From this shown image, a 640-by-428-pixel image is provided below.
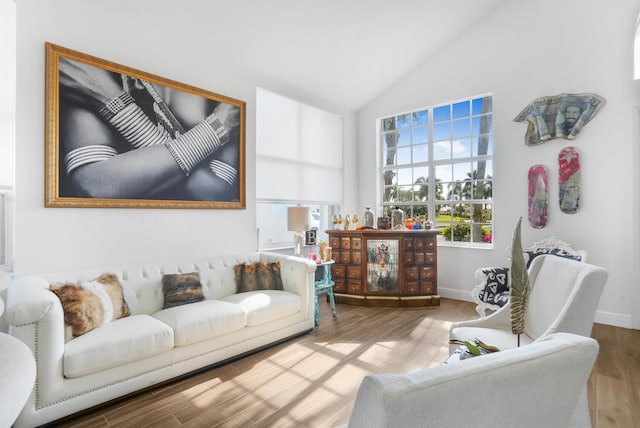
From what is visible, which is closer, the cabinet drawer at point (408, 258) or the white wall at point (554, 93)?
the white wall at point (554, 93)

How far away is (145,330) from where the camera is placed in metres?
2.35

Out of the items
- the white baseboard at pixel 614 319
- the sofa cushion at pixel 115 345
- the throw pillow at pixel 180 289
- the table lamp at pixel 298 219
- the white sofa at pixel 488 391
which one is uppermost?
the table lamp at pixel 298 219

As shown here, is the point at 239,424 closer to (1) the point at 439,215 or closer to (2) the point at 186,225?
(2) the point at 186,225

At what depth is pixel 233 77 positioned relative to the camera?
3992 mm

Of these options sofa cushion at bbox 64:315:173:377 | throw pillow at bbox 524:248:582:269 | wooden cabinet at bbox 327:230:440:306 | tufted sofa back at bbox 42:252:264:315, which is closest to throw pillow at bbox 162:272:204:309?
tufted sofa back at bbox 42:252:264:315

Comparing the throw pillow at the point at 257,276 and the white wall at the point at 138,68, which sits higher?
the white wall at the point at 138,68

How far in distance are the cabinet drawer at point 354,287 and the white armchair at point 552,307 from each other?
7.78 ft

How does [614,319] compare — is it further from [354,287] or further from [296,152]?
[296,152]

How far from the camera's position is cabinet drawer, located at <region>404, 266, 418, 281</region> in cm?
455

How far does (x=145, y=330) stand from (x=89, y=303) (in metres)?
0.42

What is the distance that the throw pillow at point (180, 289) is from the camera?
2.92m

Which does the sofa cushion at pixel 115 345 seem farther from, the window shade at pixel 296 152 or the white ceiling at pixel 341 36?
the white ceiling at pixel 341 36

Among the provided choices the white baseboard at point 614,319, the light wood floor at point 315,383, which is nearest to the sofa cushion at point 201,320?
the light wood floor at point 315,383

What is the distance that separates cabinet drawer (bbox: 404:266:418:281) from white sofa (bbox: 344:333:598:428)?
3777 millimetres
